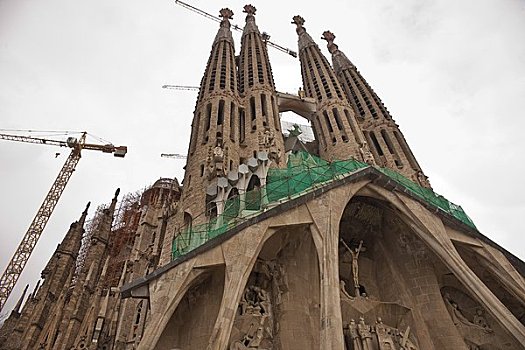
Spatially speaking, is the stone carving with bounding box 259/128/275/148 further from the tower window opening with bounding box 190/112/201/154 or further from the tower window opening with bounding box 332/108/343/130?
the tower window opening with bounding box 332/108/343/130

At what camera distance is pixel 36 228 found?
30156 millimetres

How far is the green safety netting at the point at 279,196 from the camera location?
12.2m

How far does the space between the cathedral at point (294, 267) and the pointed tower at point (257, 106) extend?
135 millimetres

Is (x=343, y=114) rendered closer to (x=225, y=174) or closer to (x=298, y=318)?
(x=225, y=174)

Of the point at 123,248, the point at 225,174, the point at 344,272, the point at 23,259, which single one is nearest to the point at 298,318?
the point at 344,272

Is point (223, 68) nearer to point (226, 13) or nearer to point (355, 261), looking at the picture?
point (226, 13)

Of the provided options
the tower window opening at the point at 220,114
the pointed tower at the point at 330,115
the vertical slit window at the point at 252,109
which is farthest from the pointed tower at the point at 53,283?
the pointed tower at the point at 330,115

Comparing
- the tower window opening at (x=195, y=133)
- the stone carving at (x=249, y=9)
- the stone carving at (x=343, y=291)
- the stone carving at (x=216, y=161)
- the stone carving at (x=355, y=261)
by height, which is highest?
the stone carving at (x=249, y=9)

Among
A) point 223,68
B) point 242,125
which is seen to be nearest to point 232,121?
point 242,125

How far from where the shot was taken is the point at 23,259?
2811cm

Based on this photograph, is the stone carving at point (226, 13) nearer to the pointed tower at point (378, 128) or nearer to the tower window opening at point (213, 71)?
the tower window opening at point (213, 71)

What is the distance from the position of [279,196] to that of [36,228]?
25248 millimetres

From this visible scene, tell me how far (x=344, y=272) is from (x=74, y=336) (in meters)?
14.5

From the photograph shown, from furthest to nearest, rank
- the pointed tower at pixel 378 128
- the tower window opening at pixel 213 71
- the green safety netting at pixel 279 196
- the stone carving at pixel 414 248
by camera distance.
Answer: the tower window opening at pixel 213 71 → the pointed tower at pixel 378 128 → the stone carving at pixel 414 248 → the green safety netting at pixel 279 196
